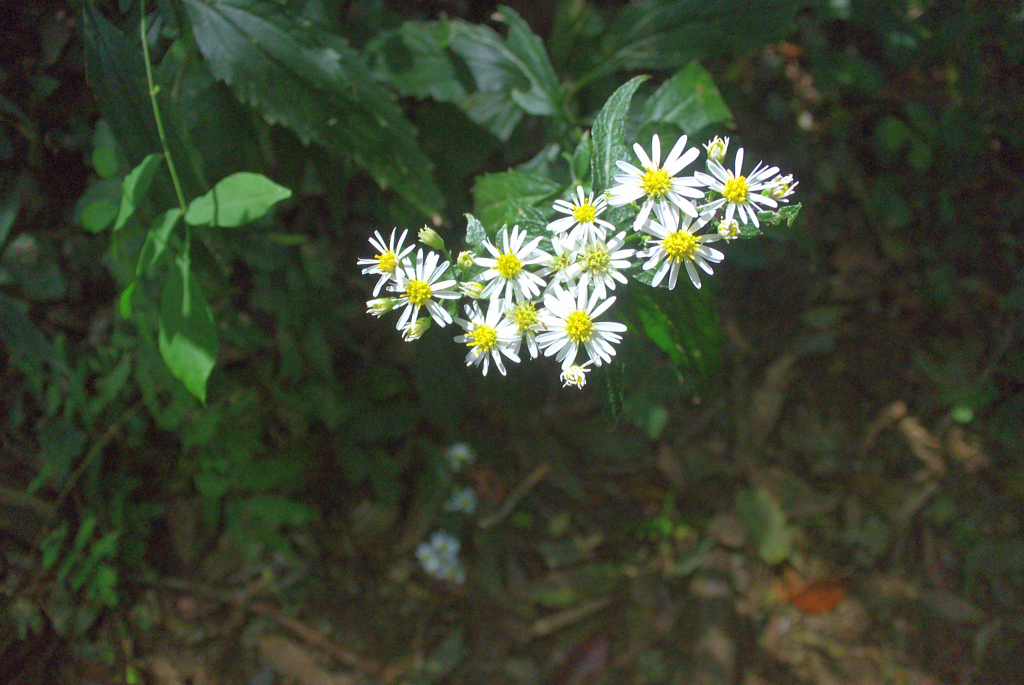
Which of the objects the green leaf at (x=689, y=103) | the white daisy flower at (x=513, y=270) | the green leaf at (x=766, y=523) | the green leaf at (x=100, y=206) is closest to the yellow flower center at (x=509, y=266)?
the white daisy flower at (x=513, y=270)

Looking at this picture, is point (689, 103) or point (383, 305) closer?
point (383, 305)

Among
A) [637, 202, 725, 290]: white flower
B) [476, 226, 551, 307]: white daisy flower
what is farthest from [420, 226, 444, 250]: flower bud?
[637, 202, 725, 290]: white flower

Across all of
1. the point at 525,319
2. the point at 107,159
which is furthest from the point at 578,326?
the point at 107,159

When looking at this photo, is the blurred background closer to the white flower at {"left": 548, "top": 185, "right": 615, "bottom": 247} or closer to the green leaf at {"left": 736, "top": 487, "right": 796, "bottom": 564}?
the green leaf at {"left": 736, "top": 487, "right": 796, "bottom": 564}

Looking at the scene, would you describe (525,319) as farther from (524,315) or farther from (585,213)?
(585,213)

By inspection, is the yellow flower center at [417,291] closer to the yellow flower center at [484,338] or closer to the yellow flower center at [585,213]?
the yellow flower center at [484,338]

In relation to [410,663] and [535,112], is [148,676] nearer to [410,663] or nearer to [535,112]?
[410,663]

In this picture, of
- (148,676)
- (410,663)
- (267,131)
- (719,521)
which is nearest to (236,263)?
(267,131)
